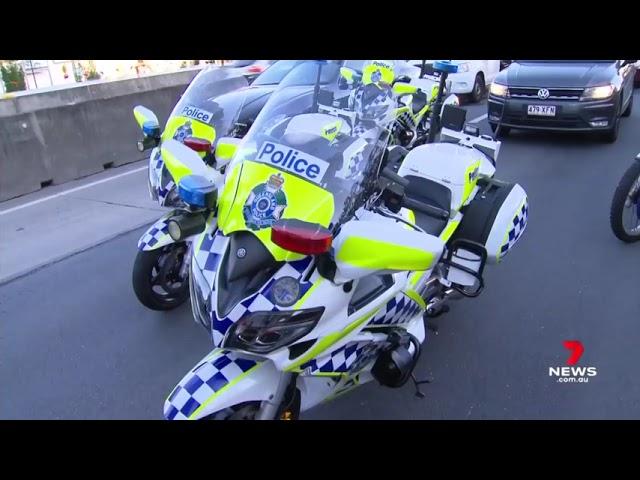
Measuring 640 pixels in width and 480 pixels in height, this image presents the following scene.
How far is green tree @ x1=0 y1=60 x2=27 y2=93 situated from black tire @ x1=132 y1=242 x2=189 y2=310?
27.4 feet

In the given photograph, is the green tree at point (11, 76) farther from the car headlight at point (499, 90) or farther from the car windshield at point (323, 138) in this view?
the car windshield at point (323, 138)

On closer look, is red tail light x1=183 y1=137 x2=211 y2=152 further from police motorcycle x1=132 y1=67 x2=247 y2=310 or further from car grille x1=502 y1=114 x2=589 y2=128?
car grille x1=502 y1=114 x2=589 y2=128

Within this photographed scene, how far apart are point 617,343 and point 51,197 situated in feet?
19.2

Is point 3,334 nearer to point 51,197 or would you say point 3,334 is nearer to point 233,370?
point 233,370

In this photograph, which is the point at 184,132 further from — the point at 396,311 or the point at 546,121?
the point at 546,121

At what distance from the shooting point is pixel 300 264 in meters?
1.95

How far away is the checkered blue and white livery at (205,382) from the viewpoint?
76.9 inches

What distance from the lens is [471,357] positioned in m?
3.33

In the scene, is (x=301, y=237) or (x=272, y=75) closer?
(x=301, y=237)

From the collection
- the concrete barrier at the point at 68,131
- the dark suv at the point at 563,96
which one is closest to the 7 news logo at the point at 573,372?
the dark suv at the point at 563,96

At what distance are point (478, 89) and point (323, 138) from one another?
33.5 ft

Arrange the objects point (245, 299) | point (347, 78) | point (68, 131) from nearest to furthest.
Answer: point (245, 299)
point (347, 78)
point (68, 131)

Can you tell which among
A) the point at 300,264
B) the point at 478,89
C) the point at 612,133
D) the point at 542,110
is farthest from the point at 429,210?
the point at 478,89

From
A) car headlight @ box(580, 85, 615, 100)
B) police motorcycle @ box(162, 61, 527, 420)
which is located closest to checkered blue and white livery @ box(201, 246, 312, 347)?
police motorcycle @ box(162, 61, 527, 420)
